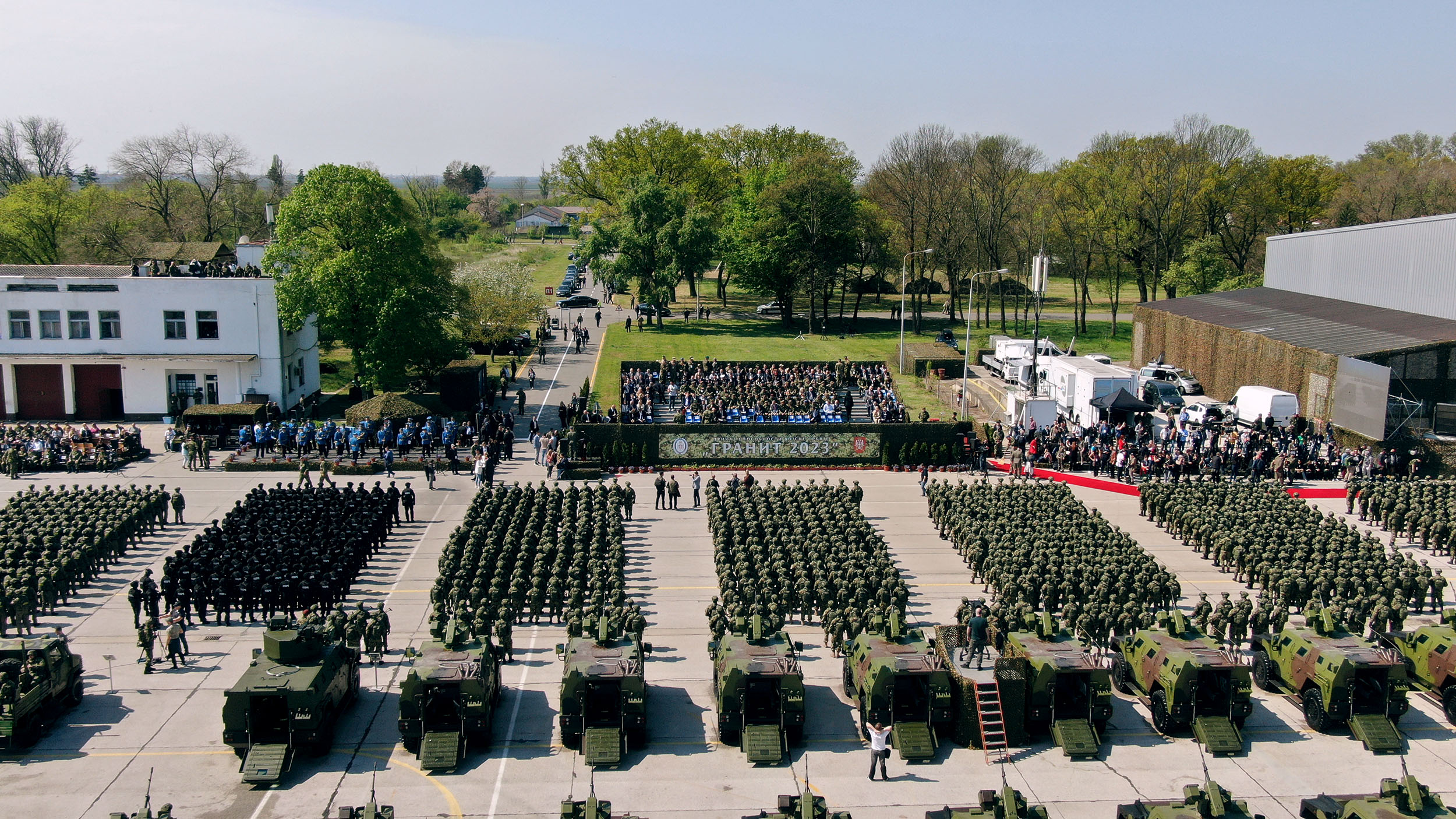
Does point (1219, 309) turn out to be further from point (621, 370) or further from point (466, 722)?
point (466, 722)

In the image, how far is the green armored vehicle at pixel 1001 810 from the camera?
1442cm

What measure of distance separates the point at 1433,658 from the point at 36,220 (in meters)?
73.7

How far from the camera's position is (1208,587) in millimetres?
27969

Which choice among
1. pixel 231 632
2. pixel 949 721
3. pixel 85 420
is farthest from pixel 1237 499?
pixel 85 420

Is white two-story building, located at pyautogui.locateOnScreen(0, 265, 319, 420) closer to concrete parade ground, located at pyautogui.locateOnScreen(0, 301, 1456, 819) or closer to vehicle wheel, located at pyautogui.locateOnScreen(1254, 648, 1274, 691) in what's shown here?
concrete parade ground, located at pyautogui.locateOnScreen(0, 301, 1456, 819)

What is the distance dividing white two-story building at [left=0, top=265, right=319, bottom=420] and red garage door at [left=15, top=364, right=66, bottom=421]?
3cm

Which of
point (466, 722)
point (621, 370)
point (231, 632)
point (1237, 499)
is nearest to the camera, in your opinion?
point (466, 722)

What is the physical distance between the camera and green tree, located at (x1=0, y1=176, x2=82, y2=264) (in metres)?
65.7

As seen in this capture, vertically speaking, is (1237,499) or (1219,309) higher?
(1219,309)

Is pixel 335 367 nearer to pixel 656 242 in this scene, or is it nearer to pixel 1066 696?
pixel 656 242

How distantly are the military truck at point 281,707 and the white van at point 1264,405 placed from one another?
36.6m

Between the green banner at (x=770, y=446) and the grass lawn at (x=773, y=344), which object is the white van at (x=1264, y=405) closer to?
the grass lawn at (x=773, y=344)

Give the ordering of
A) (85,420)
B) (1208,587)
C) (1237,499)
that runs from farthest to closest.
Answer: (85,420)
(1237,499)
(1208,587)

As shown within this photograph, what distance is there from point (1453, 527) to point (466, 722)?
27076mm
